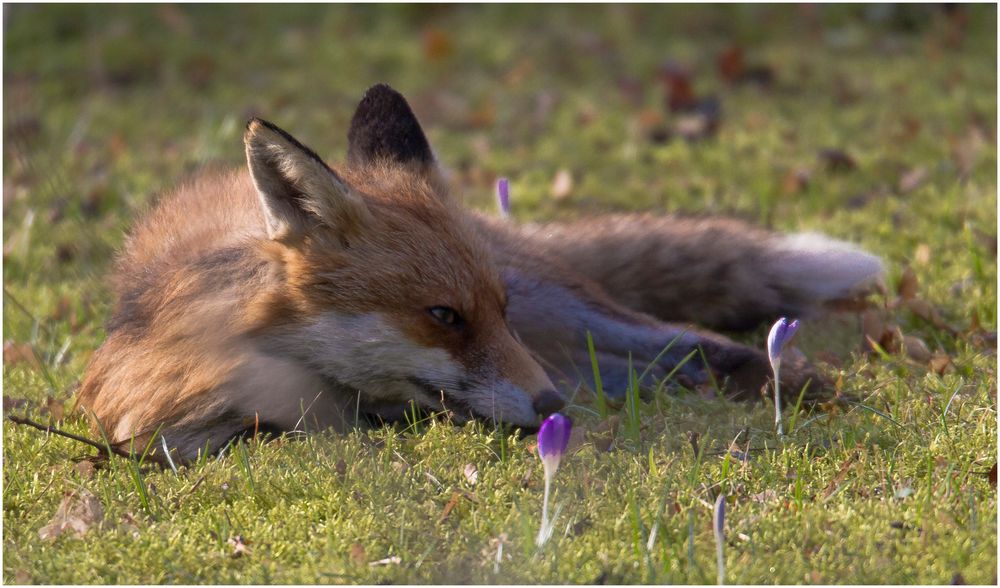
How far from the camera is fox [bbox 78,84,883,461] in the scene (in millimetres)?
3309

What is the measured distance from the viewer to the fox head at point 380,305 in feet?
10.8

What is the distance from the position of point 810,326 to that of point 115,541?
9.41 feet

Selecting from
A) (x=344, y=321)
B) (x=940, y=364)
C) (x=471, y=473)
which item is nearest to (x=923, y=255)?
(x=940, y=364)

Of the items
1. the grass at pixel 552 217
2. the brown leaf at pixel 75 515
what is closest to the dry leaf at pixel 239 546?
the grass at pixel 552 217

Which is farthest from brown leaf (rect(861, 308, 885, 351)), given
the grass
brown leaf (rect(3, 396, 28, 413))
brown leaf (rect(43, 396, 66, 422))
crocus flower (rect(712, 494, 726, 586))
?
brown leaf (rect(3, 396, 28, 413))

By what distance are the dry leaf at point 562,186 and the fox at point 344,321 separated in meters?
2.51

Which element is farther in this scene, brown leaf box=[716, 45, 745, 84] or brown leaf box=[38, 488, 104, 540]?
brown leaf box=[716, 45, 745, 84]

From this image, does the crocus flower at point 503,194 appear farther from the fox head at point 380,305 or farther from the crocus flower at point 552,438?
the crocus flower at point 552,438

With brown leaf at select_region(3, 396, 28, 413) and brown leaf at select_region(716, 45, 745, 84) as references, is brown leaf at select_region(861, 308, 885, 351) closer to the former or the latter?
brown leaf at select_region(3, 396, 28, 413)

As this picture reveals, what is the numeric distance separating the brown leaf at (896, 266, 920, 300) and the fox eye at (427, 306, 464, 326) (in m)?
2.28

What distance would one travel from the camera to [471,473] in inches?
125

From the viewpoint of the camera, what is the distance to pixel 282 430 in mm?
3543

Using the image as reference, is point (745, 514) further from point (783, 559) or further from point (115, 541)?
point (115, 541)

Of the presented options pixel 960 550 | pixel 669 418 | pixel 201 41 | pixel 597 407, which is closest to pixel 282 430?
pixel 597 407
